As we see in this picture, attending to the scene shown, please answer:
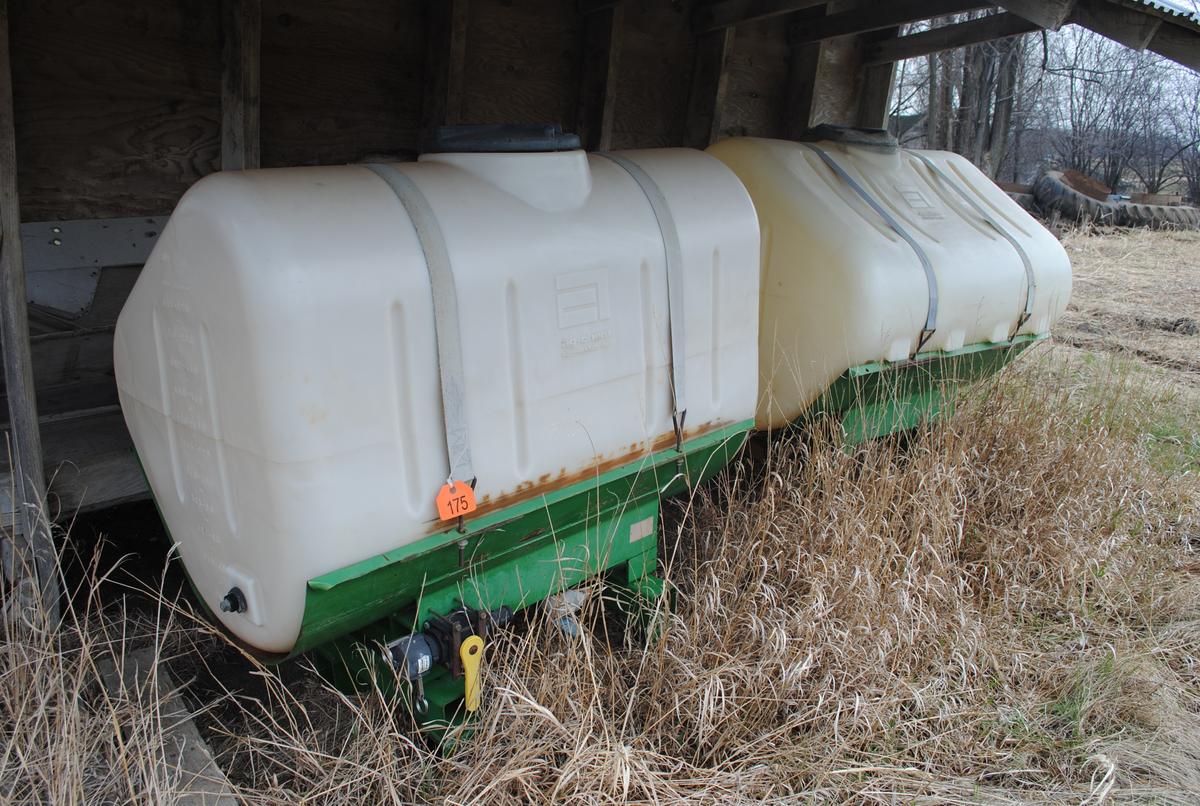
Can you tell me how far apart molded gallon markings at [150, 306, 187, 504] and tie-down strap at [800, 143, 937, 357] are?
8.25ft

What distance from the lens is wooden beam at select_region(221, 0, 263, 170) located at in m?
3.03

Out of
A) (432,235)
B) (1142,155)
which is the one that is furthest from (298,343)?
(1142,155)

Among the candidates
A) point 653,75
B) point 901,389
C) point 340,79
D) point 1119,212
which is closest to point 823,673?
point 901,389

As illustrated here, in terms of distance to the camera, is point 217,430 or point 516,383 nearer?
point 217,430

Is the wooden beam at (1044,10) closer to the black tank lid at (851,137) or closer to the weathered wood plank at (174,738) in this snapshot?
the black tank lid at (851,137)

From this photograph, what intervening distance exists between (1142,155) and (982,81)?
3574 mm

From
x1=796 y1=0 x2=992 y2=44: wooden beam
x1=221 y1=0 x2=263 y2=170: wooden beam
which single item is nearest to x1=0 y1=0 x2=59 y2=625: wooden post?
x1=221 y1=0 x2=263 y2=170: wooden beam

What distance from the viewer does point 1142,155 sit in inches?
666

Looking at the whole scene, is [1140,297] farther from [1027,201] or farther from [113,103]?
[113,103]

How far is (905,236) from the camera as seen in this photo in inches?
134

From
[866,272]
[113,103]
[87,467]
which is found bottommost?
[87,467]

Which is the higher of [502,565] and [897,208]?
[897,208]

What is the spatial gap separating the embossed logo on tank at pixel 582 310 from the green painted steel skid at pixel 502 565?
1.18 feet

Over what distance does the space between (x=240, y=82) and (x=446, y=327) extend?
165 centimetres
